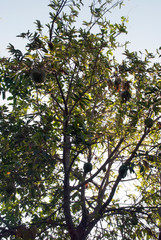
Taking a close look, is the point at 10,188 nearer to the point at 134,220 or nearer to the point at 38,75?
the point at 38,75

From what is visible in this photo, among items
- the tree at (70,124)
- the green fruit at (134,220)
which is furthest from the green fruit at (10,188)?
the green fruit at (134,220)

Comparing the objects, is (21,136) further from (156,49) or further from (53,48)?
(156,49)

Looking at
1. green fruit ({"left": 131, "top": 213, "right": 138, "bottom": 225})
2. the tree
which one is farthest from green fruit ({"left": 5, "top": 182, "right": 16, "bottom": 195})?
green fruit ({"left": 131, "top": 213, "right": 138, "bottom": 225})

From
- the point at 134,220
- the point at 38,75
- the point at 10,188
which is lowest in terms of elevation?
the point at 134,220

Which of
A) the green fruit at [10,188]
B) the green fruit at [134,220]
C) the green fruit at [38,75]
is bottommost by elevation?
the green fruit at [134,220]

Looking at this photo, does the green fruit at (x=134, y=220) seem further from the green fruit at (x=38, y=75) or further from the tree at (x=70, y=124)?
the green fruit at (x=38, y=75)

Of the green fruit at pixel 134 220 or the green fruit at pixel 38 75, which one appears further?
the green fruit at pixel 134 220

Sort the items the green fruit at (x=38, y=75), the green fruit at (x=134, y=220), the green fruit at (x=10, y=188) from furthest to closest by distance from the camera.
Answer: the green fruit at (x=134, y=220)
the green fruit at (x=10, y=188)
the green fruit at (x=38, y=75)

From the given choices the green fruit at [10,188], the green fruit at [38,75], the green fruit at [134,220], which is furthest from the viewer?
the green fruit at [134,220]

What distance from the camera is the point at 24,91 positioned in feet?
16.8

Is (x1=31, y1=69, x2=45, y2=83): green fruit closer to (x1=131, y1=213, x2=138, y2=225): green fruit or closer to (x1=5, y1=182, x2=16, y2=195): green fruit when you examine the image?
(x1=5, y1=182, x2=16, y2=195): green fruit

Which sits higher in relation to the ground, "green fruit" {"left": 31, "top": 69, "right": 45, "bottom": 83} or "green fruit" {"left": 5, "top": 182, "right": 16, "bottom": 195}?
"green fruit" {"left": 31, "top": 69, "right": 45, "bottom": 83}

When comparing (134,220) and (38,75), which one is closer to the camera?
(38,75)

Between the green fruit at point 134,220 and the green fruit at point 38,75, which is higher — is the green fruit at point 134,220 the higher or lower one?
the lower one
